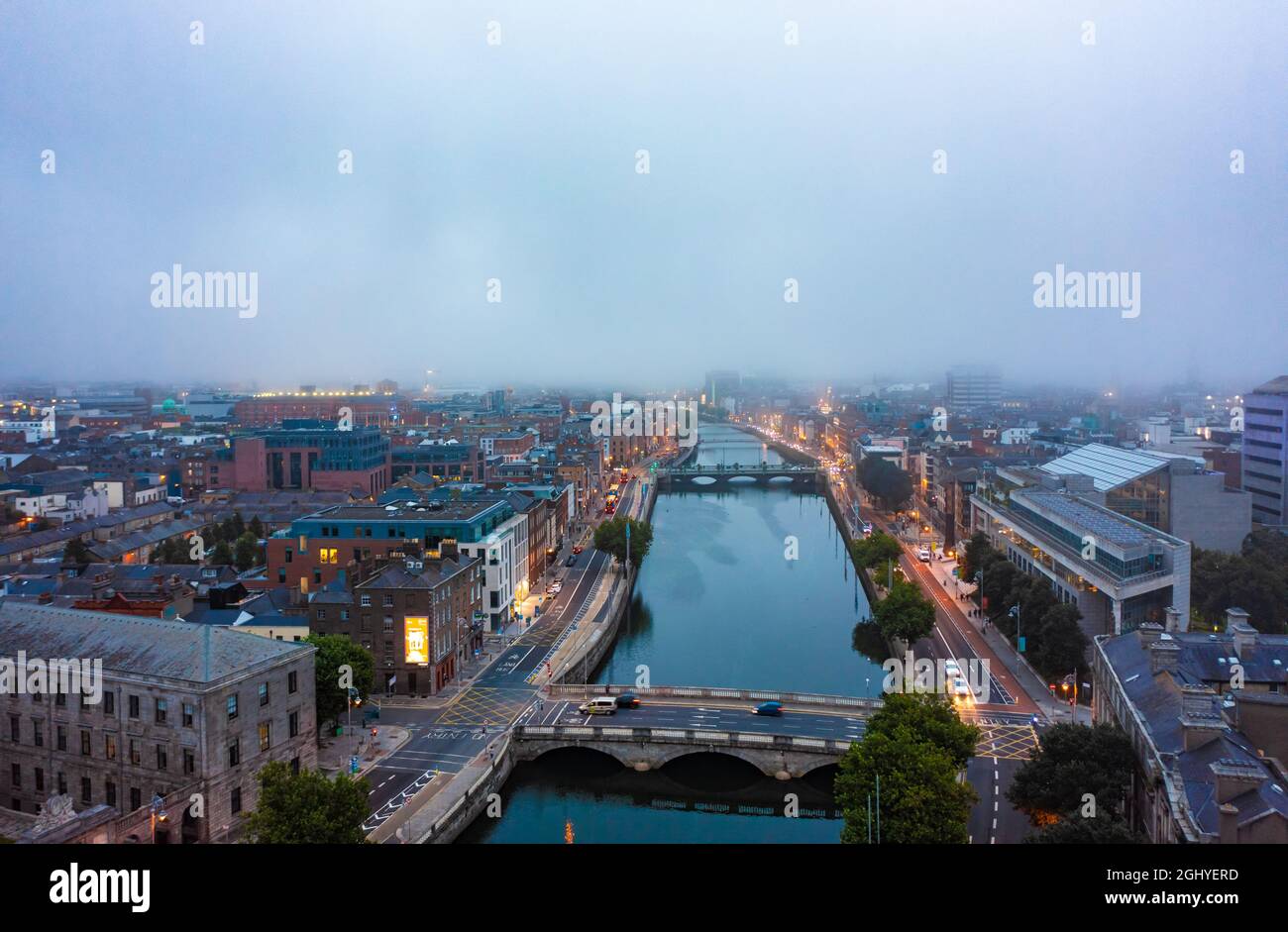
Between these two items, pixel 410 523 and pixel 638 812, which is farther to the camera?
pixel 410 523

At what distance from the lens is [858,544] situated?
39844 mm

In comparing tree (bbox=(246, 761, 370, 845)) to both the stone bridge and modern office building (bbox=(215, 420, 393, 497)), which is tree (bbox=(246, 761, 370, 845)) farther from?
modern office building (bbox=(215, 420, 393, 497))

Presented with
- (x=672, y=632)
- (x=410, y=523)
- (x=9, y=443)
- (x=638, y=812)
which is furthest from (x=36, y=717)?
(x=9, y=443)

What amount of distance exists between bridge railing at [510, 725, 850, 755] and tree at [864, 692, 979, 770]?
9.62 feet

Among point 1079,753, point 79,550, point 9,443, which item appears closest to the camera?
point 1079,753

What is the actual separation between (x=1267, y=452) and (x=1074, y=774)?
3706 centimetres

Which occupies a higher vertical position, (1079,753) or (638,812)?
(1079,753)

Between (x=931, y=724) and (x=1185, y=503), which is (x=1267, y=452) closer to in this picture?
(x=1185, y=503)

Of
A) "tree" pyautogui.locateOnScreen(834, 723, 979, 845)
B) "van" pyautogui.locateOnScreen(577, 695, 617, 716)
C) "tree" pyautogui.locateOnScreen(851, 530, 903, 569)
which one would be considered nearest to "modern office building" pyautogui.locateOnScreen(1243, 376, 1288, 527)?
"tree" pyautogui.locateOnScreen(851, 530, 903, 569)

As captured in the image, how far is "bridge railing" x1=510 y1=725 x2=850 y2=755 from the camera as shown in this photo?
62.5ft

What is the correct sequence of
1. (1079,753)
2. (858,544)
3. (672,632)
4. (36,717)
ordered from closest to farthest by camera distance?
(1079,753), (36,717), (672,632), (858,544)

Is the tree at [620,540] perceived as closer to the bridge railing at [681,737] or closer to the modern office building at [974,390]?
the bridge railing at [681,737]
